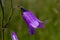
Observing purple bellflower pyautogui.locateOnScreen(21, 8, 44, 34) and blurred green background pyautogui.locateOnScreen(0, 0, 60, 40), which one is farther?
blurred green background pyautogui.locateOnScreen(0, 0, 60, 40)

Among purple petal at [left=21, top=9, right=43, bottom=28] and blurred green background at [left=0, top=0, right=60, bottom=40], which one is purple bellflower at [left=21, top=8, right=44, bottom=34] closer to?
purple petal at [left=21, top=9, right=43, bottom=28]

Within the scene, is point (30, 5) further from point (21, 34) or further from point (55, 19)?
point (21, 34)

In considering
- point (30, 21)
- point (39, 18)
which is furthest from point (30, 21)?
point (39, 18)

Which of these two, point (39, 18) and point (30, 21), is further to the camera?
point (39, 18)

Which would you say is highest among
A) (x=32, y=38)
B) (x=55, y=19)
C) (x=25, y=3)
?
(x=25, y=3)

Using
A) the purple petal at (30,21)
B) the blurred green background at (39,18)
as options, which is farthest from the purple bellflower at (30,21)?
the blurred green background at (39,18)

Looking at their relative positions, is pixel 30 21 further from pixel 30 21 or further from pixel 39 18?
pixel 39 18

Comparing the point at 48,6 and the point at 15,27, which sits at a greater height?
the point at 48,6

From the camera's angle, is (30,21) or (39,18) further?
(39,18)

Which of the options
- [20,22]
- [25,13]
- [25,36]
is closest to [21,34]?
[25,36]

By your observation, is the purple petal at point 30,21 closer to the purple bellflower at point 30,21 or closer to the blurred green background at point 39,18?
the purple bellflower at point 30,21

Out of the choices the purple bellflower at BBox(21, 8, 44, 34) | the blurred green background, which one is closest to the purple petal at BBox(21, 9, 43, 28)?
the purple bellflower at BBox(21, 8, 44, 34)
